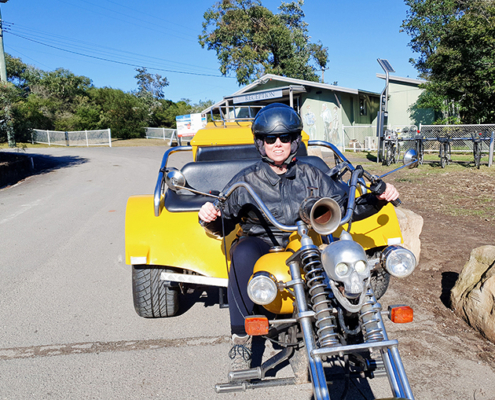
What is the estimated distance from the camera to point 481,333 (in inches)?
131

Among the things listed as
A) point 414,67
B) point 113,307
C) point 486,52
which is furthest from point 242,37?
point 113,307

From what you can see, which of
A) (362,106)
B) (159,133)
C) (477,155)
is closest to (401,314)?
(477,155)

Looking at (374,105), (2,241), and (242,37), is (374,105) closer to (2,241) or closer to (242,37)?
(242,37)

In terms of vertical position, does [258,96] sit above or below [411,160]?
above

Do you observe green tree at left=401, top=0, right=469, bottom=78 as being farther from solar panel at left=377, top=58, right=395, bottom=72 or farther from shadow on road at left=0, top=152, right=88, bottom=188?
shadow on road at left=0, top=152, right=88, bottom=188

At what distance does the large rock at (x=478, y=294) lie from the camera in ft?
10.6

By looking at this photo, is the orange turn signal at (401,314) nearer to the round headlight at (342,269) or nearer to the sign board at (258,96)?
the round headlight at (342,269)

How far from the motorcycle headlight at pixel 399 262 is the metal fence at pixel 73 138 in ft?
110

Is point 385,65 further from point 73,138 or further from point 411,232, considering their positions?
point 73,138

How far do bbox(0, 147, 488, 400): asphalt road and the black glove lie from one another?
131cm

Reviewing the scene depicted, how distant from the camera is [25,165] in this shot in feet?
54.7

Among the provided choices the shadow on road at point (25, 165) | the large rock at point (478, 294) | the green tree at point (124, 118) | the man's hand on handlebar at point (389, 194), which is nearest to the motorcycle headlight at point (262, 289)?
the man's hand on handlebar at point (389, 194)

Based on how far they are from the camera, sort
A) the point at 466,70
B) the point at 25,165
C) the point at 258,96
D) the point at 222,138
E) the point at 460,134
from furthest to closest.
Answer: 1. the point at 466,70
2. the point at 25,165
3. the point at 460,134
4. the point at 258,96
5. the point at 222,138

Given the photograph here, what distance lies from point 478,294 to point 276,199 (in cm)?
193
